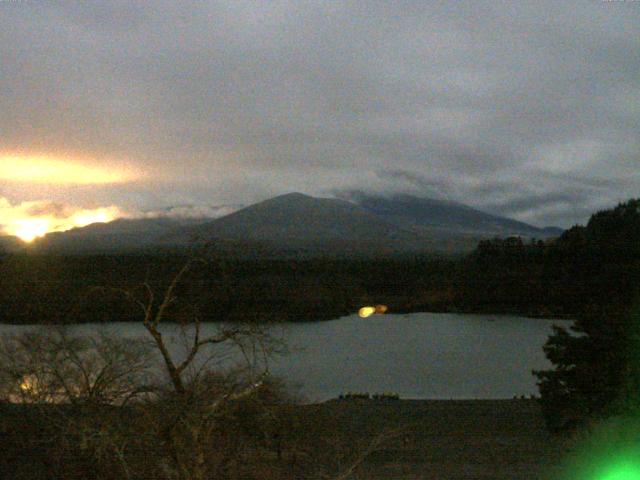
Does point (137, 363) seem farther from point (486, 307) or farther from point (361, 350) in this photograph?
point (486, 307)

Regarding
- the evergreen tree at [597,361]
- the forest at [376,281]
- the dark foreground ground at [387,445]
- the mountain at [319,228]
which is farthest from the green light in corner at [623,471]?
the mountain at [319,228]

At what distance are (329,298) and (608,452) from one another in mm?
23860

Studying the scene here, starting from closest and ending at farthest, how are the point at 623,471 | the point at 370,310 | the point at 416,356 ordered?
1. the point at 623,471
2. the point at 416,356
3. the point at 370,310

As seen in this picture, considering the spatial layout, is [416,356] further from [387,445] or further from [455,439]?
[387,445]

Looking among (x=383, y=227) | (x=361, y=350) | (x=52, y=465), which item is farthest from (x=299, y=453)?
(x=383, y=227)

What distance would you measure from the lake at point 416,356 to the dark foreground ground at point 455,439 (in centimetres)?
156

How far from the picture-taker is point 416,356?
21859 mm

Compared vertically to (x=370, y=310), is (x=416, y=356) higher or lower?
lower

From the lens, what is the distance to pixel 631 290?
8.13 m

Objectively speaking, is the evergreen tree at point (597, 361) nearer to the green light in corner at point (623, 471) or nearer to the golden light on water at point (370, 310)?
the green light in corner at point (623, 471)

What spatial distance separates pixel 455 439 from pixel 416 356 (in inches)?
451

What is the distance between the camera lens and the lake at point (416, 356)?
54.6ft

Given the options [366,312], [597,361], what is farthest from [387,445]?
[366,312]

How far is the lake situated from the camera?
1664cm
